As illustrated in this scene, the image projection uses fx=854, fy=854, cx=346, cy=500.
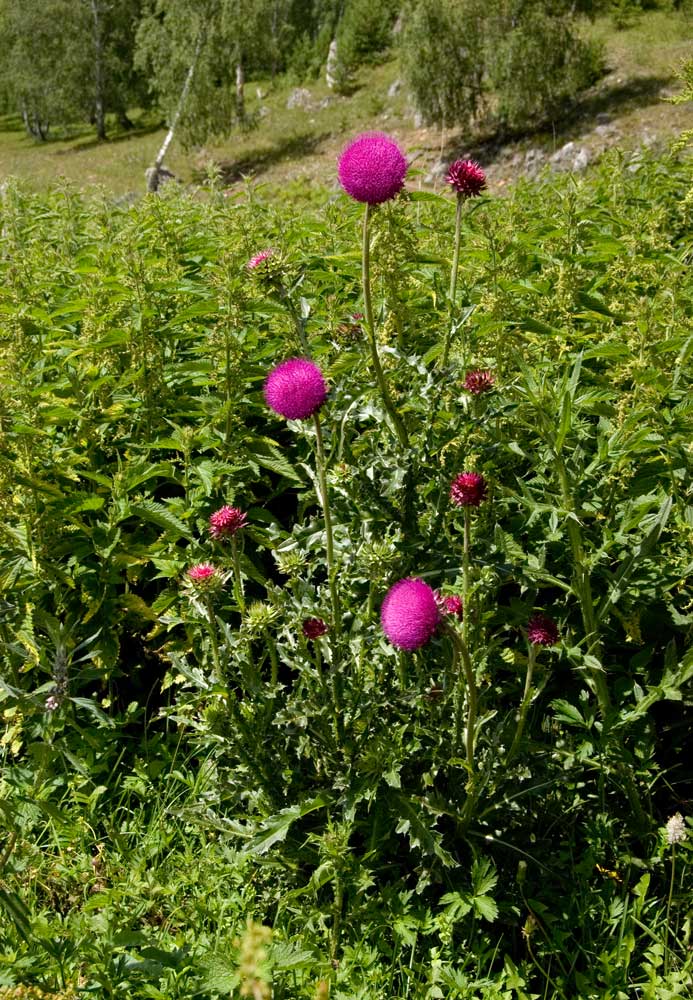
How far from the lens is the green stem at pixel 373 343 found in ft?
6.33

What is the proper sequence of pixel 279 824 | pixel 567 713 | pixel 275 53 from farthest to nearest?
pixel 275 53 → pixel 567 713 → pixel 279 824

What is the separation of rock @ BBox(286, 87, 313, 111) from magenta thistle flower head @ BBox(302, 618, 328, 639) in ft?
113

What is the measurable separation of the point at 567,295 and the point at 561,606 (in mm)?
1145

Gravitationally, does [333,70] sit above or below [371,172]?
below

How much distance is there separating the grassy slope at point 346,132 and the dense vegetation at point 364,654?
10.9 m

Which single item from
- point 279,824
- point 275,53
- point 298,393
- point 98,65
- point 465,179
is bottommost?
point 279,824

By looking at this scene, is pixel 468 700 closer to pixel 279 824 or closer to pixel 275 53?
pixel 279 824

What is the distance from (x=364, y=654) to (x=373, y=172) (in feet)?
3.66

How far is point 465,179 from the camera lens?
215 centimetres

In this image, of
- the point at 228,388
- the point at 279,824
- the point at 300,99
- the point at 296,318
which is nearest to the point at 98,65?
the point at 300,99

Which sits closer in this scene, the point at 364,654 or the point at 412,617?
the point at 412,617

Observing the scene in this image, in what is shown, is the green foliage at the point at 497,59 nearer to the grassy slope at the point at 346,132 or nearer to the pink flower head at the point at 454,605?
the grassy slope at the point at 346,132

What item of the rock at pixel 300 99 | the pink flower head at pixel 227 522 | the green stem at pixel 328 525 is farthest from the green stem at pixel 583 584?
the rock at pixel 300 99

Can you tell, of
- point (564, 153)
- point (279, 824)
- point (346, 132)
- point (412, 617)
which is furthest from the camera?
point (346, 132)
